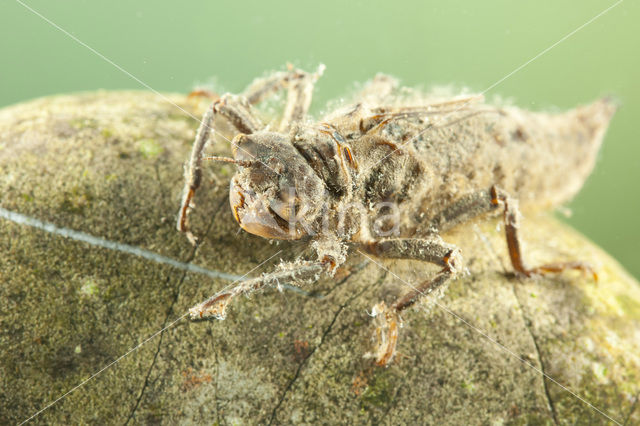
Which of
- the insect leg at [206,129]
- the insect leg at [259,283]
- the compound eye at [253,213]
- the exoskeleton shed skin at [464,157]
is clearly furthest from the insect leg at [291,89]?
the insect leg at [259,283]

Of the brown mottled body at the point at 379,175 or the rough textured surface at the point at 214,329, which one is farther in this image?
the brown mottled body at the point at 379,175

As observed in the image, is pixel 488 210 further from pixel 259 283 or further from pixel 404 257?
pixel 259 283

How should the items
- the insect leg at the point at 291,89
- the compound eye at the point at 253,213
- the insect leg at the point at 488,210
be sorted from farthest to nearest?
the insect leg at the point at 291,89 → the insect leg at the point at 488,210 → the compound eye at the point at 253,213

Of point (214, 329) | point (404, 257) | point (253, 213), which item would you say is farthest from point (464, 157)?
point (214, 329)

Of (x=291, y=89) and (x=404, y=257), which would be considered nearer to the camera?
(x=404, y=257)

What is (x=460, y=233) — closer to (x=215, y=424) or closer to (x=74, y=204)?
(x=215, y=424)

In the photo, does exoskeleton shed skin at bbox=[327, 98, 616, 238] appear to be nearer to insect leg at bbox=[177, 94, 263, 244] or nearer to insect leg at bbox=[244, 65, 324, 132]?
insect leg at bbox=[244, 65, 324, 132]

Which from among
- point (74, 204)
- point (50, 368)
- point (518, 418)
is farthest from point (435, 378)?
point (74, 204)

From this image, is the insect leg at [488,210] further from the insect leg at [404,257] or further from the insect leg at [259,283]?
the insect leg at [259,283]
